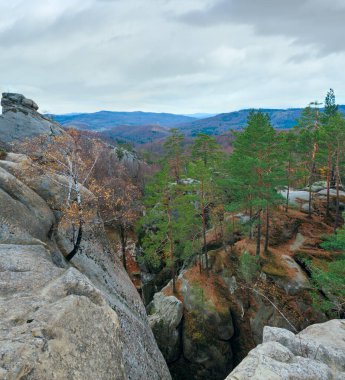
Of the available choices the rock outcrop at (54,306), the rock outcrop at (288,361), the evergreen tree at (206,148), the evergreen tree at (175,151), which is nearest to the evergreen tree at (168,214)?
the rock outcrop at (54,306)

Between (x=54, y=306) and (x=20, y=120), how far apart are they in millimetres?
42572

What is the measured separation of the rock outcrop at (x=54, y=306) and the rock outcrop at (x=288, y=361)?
3.96 m

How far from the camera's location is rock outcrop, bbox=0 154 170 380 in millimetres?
7172

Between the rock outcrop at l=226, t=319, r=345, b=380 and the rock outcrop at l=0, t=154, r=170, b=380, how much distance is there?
3961 millimetres

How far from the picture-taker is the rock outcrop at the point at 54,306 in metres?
7.17

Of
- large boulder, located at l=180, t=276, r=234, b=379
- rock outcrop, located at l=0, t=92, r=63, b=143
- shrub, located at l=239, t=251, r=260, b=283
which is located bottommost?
large boulder, located at l=180, t=276, r=234, b=379

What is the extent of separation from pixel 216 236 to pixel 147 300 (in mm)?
12814

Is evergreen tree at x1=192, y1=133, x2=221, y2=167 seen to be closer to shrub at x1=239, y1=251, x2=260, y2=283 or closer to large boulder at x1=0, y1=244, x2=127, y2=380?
shrub at x1=239, y1=251, x2=260, y2=283

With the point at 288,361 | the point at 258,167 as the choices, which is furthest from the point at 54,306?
the point at 258,167

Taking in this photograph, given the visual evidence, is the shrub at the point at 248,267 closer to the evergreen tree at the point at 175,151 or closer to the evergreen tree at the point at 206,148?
the evergreen tree at the point at 206,148

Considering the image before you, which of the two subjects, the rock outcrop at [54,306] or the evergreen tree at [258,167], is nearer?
the rock outcrop at [54,306]

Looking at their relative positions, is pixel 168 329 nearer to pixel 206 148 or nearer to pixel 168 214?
pixel 168 214

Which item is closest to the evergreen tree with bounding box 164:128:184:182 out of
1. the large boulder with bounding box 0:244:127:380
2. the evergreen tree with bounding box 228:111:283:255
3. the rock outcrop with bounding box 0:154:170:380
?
the evergreen tree with bounding box 228:111:283:255

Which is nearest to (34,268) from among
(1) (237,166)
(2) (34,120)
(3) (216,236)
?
(1) (237,166)
